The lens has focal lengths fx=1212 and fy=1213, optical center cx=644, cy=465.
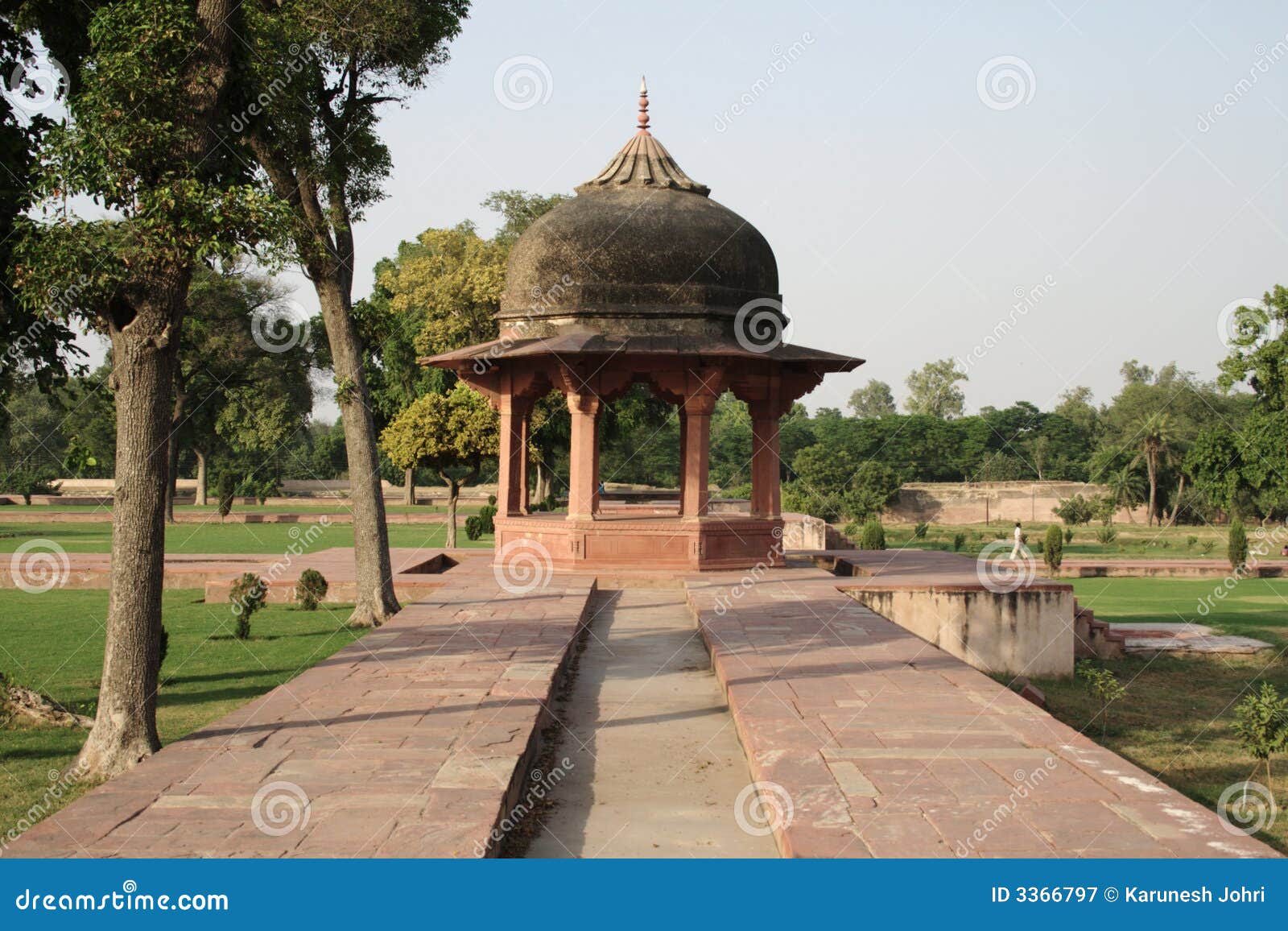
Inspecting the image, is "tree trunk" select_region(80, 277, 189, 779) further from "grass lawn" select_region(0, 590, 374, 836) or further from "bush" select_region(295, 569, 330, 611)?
"bush" select_region(295, 569, 330, 611)

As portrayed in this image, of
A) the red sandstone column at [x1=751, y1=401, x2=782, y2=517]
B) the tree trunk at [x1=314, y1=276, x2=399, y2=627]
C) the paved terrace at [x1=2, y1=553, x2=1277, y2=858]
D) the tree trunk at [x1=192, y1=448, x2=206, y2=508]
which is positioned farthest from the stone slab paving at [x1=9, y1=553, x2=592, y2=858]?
the tree trunk at [x1=192, y1=448, x2=206, y2=508]

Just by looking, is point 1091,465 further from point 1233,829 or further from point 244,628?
point 1233,829

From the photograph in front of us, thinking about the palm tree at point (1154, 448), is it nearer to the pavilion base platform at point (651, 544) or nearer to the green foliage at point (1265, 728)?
the pavilion base platform at point (651, 544)

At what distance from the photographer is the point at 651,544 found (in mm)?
13078

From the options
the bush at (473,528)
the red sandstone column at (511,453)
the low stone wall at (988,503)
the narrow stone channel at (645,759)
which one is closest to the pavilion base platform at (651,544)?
the red sandstone column at (511,453)

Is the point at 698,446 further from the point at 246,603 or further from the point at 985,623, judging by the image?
the point at 246,603

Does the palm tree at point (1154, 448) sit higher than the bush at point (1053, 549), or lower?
higher

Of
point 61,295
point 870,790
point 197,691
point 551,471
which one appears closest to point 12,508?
point 551,471

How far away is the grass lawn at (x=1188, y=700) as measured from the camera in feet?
26.0

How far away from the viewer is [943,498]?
137 ft

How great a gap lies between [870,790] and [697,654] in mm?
4502

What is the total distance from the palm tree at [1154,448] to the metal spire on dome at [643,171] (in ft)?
104

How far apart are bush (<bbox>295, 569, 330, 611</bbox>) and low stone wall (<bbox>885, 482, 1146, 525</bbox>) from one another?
30.4 m

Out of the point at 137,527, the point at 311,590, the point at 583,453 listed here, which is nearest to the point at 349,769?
the point at 137,527
